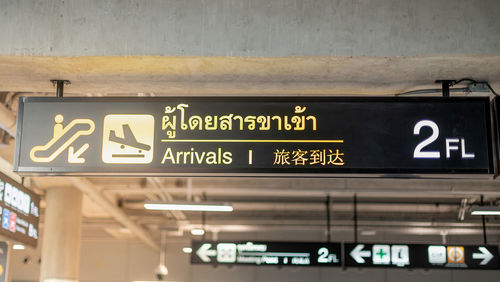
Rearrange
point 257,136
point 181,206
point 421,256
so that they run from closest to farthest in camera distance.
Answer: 1. point 257,136
2. point 181,206
3. point 421,256

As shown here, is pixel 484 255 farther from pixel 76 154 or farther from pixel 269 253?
pixel 76 154

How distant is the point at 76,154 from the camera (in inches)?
135

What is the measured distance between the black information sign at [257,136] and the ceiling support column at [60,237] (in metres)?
7.69

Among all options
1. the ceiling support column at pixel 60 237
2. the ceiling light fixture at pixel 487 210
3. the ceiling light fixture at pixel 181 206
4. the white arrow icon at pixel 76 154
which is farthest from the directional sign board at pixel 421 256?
the white arrow icon at pixel 76 154

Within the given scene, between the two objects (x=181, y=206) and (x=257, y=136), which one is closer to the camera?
(x=257, y=136)

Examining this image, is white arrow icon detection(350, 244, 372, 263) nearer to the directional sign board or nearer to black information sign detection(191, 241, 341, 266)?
the directional sign board

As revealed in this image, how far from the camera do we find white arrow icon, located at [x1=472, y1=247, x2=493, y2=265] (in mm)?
9789

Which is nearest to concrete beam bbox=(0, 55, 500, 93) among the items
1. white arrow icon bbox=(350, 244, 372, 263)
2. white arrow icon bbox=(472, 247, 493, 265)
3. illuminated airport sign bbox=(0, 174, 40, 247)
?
illuminated airport sign bbox=(0, 174, 40, 247)

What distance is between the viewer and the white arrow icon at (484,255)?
9789 mm

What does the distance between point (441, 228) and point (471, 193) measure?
3.42 m

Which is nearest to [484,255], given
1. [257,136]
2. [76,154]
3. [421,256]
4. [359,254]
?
[421,256]

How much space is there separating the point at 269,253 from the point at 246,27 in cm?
681

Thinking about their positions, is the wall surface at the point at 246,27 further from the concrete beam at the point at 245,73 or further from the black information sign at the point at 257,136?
the black information sign at the point at 257,136

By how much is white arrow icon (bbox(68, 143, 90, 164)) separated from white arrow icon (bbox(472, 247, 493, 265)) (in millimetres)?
7873
